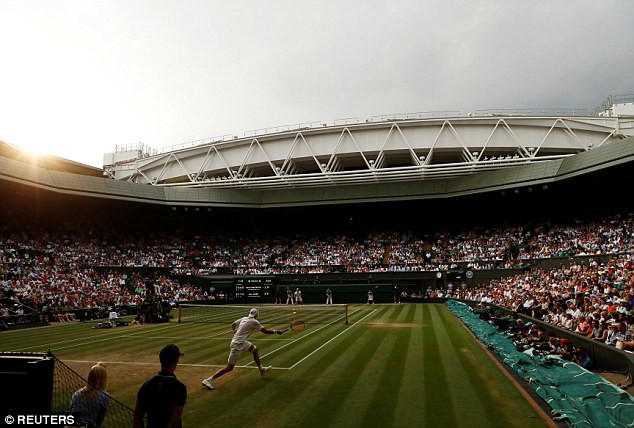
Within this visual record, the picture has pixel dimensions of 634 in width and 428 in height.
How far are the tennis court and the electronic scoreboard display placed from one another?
71.9 ft

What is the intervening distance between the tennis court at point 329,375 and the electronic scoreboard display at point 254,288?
21.9m

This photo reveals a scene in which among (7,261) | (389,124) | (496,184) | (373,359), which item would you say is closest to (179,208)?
(7,261)

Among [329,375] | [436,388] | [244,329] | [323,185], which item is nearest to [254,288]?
[323,185]

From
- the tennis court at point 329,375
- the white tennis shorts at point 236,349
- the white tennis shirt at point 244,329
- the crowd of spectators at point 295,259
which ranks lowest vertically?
the tennis court at point 329,375

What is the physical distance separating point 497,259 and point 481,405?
116 feet

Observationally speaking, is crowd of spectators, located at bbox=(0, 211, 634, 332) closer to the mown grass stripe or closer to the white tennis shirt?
the mown grass stripe

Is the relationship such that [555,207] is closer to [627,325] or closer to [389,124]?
[389,124]

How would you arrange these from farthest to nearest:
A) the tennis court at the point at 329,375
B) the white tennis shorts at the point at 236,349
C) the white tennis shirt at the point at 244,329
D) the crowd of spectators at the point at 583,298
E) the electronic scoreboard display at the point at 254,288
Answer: the electronic scoreboard display at the point at 254,288 < the crowd of spectators at the point at 583,298 < the white tennis shirt at the point at 244,329 < the white tennis shorts at the point at 236,349 < the tennis court at the point at 329,375

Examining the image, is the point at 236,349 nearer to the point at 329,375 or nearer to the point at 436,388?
the point at 329,375

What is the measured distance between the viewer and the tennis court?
866 centimetres

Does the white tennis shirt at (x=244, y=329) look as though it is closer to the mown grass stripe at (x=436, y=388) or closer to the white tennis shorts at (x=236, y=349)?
the white tennis shorts at (x=236, y=349)

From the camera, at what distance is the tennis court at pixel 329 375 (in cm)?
866

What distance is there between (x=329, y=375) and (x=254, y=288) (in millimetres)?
33491

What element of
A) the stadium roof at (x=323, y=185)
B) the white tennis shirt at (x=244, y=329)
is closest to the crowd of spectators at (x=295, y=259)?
the stadium roof at (x=323, y=185)
